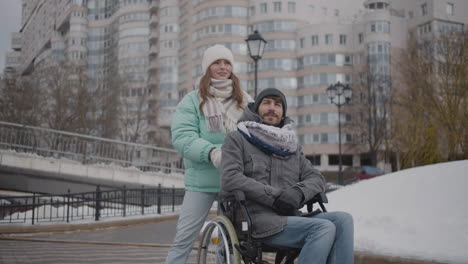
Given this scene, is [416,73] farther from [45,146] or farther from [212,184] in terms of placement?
[212,184]

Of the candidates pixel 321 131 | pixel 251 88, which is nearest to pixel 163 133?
pixel 251 88

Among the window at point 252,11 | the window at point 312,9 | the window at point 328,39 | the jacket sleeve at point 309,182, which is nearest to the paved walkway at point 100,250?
the jacket sleeve at point 309,182

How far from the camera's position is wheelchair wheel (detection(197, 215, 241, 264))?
3.41 metres

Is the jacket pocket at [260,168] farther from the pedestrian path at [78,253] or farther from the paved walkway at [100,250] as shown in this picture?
the pedestrian path at [78,253]

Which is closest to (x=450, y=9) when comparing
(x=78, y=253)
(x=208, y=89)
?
(x=78, y=253)

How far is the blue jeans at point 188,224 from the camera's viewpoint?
13.0 ft

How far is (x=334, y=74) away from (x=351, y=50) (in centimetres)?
379

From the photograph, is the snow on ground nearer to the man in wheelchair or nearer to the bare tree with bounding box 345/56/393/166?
the man in wheelchair

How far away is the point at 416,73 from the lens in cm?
2436

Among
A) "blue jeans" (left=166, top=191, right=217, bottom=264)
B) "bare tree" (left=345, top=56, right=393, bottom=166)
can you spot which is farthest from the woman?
"bare tree" (left=345, top=56, right=393, bottom=166)

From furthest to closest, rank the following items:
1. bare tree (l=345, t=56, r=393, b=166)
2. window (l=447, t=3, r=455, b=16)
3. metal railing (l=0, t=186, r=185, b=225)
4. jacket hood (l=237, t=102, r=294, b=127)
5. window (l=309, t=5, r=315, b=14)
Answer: window (l=309, t=5, r=315, b=14) < window (l=447, t=3, r=455, b=16) < bare tree (l=345, t=56, r=393, b=166) < metal railing (l=0, t=186, r=185, b=225) < jacket hood (l=237, t=102, r=294, b=127)

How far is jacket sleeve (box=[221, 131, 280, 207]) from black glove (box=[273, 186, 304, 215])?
0.13ft

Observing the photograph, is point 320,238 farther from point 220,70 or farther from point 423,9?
point 423,9

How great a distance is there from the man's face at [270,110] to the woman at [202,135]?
0.43 metres
